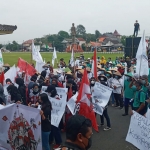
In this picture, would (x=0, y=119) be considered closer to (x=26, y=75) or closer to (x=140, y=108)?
(x=140, y=108)

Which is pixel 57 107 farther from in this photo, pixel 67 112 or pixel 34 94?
pixel 34 94

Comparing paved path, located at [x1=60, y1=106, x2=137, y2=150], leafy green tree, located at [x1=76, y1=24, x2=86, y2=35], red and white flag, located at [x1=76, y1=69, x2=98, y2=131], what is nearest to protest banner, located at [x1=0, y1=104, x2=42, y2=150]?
red and white flag, located at [x1=76, y1=69, x2=98, y2=131]

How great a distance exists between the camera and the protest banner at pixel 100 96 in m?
6.59

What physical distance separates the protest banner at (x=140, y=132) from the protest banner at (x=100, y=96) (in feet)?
6.49

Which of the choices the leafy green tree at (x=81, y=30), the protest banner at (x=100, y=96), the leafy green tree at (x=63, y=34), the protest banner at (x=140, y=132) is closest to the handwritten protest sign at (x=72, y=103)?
the protest banner at (x=100, y=96)

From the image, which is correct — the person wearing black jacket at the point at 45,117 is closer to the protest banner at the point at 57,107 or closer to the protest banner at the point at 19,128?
the protest banner at the point at 19,128

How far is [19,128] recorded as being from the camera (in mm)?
4387

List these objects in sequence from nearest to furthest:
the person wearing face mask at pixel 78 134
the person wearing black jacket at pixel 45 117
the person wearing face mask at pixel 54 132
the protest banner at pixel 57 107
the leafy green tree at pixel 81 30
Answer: the person wearing face mask at pixel 78 134, the person wearing black jacket at pixel 45 117, the person wearing face mask at pixel 54 132, the protest banner at pixel 57 107, the leafy green tree at pixel 81 30

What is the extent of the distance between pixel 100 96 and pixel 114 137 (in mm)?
1115

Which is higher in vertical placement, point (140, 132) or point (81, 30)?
point (81, 30)

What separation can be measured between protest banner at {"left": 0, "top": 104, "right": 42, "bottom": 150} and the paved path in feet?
6.31

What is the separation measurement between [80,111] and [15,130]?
6.31 feet

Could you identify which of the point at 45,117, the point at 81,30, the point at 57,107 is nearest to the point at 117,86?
the point at 57,107

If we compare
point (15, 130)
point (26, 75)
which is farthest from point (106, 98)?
point (26, 75)
